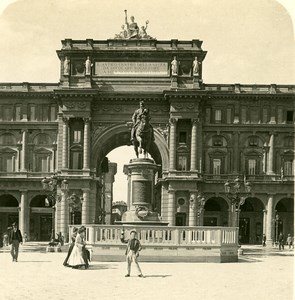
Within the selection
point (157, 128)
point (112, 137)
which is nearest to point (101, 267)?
point (157, 128)

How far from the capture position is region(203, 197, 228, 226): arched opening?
7319 cm

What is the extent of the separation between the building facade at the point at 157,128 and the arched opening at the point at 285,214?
40 cm

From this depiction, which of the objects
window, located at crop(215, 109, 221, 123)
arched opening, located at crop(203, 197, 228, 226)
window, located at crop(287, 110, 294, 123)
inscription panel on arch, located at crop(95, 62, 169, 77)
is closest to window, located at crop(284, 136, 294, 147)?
window, located at crop(287, 110, 294, 123)

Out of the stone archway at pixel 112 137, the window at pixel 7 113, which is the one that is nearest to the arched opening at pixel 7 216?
the window at pixel 7 113

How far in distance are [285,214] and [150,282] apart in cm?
5442

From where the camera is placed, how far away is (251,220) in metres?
73.3

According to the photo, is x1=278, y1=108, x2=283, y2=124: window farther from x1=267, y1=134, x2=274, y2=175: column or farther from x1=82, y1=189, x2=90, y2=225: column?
x1=82, y1=189, x2=90, y2=225: column

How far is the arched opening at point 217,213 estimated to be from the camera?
2881 inches

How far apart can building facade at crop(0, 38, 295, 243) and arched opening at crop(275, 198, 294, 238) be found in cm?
40

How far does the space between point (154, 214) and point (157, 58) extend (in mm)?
37592

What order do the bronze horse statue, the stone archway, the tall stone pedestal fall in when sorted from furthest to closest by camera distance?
1. the stone archway
2. the bronze horse statue
3. the tall stone pedestal

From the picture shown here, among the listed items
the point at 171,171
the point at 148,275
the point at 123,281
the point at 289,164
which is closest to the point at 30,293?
the point at 123,281

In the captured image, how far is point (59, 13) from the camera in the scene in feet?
75.6

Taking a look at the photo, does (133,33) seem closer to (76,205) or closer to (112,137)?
(112,137)
